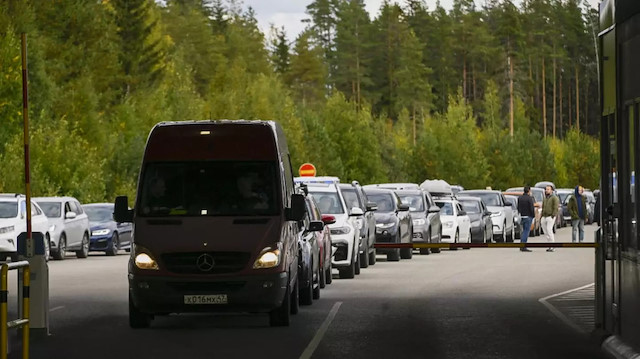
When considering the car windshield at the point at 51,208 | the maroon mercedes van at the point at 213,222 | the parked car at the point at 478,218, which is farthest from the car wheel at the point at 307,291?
the parked car at the point at 478,218

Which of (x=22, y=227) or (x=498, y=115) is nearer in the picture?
(x=22, y=227)

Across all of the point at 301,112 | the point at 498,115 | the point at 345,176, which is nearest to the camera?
the point at 345,176

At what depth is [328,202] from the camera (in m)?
34.1

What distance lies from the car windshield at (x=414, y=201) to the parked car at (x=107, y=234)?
8.07 meters

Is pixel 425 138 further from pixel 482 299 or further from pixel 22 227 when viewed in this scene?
pixel 482 299

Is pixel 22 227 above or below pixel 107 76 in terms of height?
below

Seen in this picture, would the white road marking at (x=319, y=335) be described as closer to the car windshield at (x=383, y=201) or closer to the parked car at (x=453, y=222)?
the car windshield at (x=383, y=201)

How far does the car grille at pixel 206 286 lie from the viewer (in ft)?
63.9

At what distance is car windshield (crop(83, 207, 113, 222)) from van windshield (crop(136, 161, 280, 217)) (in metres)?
28.4

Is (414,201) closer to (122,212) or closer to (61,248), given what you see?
(61,248)

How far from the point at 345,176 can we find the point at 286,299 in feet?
309

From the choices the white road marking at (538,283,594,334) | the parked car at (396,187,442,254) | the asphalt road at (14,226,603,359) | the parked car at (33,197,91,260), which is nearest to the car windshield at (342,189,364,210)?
the asphalt road at (14,226,603,359)

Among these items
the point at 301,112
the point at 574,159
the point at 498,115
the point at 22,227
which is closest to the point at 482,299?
the point at 22,227

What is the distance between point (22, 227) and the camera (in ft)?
134
